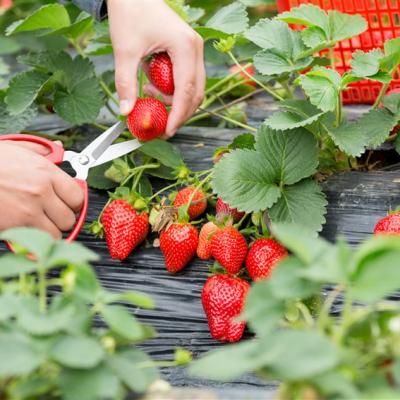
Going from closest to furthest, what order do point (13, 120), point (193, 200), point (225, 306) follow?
1. point (225, 306)
2. point (193, 200)
3. point (13, 120)

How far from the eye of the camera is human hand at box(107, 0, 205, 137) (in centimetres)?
131

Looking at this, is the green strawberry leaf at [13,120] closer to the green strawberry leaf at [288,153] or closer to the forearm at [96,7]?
the forearm at [96,7]

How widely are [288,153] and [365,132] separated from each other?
15cm

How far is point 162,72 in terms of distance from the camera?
1.35 meters

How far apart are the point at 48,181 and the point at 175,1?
47cm

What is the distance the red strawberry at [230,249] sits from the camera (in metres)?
1.25

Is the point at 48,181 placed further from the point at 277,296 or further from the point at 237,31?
the point at 277,296

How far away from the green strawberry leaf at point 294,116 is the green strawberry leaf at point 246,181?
7cm

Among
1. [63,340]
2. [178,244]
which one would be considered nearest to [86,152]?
[178,244]

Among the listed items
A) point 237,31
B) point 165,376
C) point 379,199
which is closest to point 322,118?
point 379,199

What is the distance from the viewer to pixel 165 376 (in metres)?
1.16

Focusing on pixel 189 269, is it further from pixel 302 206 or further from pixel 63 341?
pixel 63 341

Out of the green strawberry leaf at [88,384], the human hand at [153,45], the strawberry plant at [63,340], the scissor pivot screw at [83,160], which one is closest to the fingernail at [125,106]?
the human hand at [153,45]

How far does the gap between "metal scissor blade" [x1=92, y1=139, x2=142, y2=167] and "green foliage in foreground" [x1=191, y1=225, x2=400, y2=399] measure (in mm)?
809
